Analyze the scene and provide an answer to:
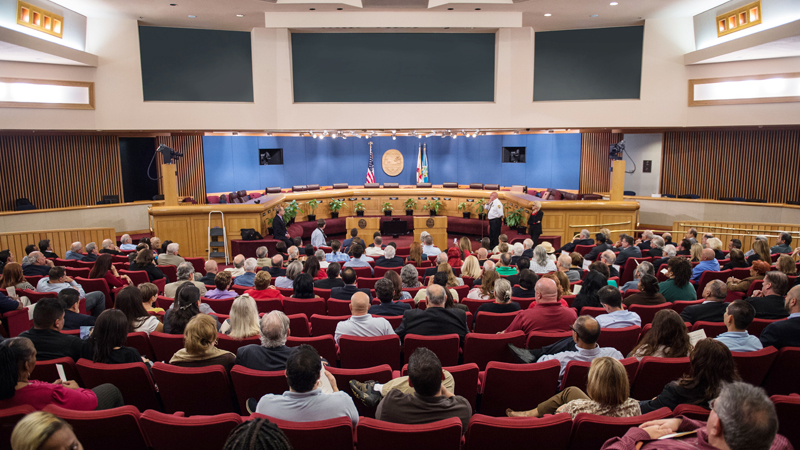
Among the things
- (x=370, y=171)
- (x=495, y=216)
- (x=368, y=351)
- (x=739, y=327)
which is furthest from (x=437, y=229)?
(x=739, y=327)

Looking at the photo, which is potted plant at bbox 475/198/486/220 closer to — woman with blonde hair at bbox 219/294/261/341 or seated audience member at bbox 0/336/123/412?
woman with blonde hair at bbox 219/294/261/341

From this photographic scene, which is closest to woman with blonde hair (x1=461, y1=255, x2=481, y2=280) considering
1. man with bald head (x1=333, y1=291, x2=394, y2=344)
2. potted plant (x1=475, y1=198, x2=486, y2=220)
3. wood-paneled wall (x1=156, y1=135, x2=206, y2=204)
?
man with bald head (x1=333, y1=291, x2=394, y2=344)

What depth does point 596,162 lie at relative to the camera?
15609mm

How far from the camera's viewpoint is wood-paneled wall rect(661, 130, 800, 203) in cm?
1293

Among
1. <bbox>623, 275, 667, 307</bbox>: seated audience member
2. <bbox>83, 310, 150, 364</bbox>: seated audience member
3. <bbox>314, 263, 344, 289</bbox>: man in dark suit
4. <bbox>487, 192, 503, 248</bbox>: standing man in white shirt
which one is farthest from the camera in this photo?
<bbox>487, 192, 503, 248</bbox>: standing man in white shirt

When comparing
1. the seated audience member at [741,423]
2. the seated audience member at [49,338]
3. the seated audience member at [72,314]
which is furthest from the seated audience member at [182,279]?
the seated audience member at [741,423]

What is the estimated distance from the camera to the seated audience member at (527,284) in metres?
5.10

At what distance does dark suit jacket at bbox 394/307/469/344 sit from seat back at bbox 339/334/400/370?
12.4 inches

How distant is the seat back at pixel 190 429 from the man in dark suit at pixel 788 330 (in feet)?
12.7

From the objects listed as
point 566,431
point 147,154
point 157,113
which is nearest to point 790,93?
point 566,431

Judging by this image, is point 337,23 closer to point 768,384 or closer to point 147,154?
point 147,154

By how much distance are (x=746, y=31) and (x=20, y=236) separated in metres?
16.2

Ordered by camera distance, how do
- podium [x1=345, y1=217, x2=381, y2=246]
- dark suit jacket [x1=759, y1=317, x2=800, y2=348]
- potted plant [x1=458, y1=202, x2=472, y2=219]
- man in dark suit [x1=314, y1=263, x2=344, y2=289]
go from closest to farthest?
dark suit jacket [x1=759, y1=317, x2=800, y2=348] → man in dark suit [x1=314, y1=263, x2=344, y2=289] → podium [x1=345, y1=217, x2=381, y2=246] → potted plant [x1=458, y1=202, x2=472, y2=219]

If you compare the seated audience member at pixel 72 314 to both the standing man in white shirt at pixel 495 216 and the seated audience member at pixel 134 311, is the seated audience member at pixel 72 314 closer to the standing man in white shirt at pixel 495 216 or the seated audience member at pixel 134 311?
the seated audience member at pixel 134 311
